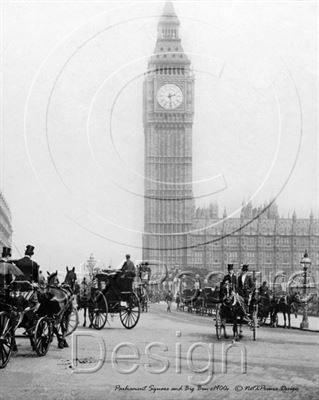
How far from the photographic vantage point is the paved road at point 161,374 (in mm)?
8820

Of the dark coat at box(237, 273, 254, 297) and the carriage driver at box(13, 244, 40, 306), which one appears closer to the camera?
the carriage driver at box(13, 244, 40, 306)

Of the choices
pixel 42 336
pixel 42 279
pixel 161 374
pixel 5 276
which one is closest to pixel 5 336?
pixel 5 276

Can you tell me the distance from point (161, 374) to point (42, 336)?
81.8 inches

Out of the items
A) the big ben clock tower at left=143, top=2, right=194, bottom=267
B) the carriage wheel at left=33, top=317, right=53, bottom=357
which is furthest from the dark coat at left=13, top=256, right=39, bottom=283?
the big ben clock tower at left=143, top=2, right=194, bottom=267

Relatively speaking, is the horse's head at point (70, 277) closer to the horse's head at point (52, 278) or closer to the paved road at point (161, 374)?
the paved road at point (161, 374)

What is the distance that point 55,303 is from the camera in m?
11.5

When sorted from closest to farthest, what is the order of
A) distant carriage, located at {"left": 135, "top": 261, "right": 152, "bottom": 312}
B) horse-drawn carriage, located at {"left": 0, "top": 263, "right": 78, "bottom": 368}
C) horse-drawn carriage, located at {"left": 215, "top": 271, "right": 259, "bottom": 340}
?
1. horse-drawn carriage, located at {"left": 0, "top": 263, "right": 78, "bottom": 368}
2. horse-drawn carriage, located at {"left": 215, "top": 271, "right": 259, "bottom": 340}
3. distant carriage, located at {"left": 135, "top": 261, "right": 152, "bottom": 312}

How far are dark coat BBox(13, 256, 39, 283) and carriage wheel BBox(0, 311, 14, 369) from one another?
130 centimetres

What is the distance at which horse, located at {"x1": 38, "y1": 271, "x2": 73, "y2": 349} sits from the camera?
11398mm

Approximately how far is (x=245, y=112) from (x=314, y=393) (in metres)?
5.25

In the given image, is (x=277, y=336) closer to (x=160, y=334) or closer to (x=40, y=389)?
(x=160, y=334)

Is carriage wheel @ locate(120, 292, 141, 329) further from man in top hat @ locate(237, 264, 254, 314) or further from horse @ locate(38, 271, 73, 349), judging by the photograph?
horse @ locate(38, 271, 73, 349)

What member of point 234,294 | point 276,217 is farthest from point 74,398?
point 276,217

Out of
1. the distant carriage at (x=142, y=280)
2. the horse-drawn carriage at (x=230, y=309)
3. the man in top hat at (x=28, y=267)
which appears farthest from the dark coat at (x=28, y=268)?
the distant carriage at (x=142, y=280)
